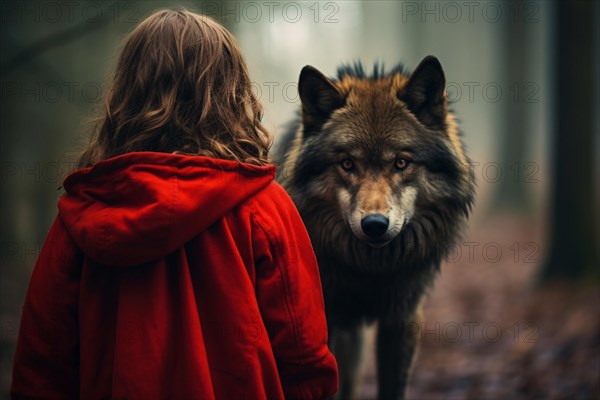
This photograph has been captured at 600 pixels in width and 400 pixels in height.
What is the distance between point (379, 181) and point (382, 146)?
0.24 metres

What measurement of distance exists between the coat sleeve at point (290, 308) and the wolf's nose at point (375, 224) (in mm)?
997

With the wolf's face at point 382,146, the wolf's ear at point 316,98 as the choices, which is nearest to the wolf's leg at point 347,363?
the wolf's face at point 382,146

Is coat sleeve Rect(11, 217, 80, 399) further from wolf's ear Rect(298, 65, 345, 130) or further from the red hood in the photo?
wolf's ear Rect(298, 65, 345, 130)

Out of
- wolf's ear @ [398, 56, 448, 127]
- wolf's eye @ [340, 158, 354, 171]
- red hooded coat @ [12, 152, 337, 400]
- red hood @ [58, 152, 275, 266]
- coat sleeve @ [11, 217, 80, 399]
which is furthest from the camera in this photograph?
wolf's eye @ [340, 158, 354, 171]

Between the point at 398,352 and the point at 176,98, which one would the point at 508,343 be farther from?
the point at 176,98

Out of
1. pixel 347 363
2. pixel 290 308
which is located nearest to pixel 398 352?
pixel 347 363

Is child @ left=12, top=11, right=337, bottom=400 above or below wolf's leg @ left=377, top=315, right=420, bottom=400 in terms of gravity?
above

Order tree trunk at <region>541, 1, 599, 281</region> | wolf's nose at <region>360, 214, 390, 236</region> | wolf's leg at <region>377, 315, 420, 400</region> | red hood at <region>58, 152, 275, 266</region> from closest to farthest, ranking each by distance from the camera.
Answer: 1. red hood at <region>58, 152, 275, 266</region>
2. wolf's nose at <region>360, 214, 390, 236</region>
3. wolf's leg at <region>377, 315, 420, 400</region>
4. tree trunk at <region>541, 1, 599, 281</region>

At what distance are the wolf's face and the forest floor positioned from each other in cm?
99

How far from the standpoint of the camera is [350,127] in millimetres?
3619

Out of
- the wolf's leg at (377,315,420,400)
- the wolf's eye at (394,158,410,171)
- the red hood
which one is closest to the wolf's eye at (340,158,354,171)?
the wolf's eye at (394,158,410,171)

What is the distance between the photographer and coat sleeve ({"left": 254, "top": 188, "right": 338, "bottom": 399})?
2176 millimetres

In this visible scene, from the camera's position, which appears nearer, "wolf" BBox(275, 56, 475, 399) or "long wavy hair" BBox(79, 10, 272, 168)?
"long wavy hair" BBox(79, 10, 272, 168)

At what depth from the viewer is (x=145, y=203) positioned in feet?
6.33
